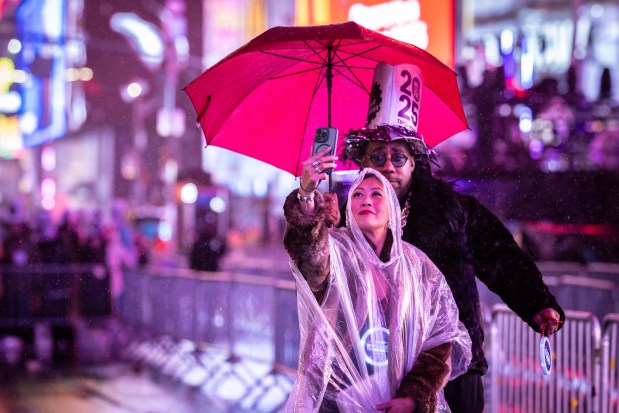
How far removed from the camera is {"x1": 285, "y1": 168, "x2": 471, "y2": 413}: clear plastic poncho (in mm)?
3244

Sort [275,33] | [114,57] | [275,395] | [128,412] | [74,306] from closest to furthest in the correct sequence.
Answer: [275,33] → [128,412] → [275,395] → [74,306] → [114,57]

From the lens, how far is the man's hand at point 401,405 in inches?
124

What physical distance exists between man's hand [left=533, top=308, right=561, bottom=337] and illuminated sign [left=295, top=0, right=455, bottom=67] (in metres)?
5.21

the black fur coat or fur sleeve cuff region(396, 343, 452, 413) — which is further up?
the black fur coat

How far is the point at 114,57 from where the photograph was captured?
1686 inches

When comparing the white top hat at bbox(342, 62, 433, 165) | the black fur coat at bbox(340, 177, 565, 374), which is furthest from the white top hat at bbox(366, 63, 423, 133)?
the black fur coat at bbox(340, 177, 565, 374)

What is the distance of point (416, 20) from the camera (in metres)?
8.80

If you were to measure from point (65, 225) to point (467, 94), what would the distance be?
6.91m

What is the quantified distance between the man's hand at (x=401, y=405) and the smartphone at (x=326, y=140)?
0.84 m

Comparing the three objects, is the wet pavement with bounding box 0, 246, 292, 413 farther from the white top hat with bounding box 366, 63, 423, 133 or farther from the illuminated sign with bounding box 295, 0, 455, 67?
the white top hat with bounding box 366, 63, 423, 133

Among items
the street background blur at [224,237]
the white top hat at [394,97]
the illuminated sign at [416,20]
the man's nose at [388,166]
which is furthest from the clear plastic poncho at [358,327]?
the illuminated sign at [416,20]

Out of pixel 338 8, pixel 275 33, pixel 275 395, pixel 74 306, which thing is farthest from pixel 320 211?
pixel 74 306

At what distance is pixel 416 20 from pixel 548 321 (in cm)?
548

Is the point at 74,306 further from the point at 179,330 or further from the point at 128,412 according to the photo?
the point at 128,412
